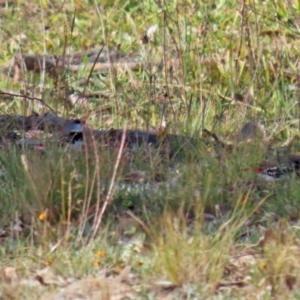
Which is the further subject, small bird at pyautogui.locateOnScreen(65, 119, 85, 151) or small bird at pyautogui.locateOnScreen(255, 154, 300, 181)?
small bird at pyautogui.locateOnScreen(65, 119, 85, 151)

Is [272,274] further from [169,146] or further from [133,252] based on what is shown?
[169,146]

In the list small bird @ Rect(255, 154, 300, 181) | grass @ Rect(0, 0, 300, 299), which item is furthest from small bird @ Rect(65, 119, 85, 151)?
small bird @ Rect(255, 154, 300, 181)

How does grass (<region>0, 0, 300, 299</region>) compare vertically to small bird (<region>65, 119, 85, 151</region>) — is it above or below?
above

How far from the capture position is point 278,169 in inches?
176

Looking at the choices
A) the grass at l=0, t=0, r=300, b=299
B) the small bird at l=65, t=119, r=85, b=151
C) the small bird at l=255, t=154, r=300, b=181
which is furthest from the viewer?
the small bird at l=65, t=119, r=85, b=151

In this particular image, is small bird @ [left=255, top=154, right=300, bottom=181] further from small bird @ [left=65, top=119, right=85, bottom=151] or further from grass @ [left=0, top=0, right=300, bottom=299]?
→ small bird @ [left=65, top=119, right=85, bottom=151]

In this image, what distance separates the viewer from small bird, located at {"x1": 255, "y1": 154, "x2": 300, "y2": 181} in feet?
14.3

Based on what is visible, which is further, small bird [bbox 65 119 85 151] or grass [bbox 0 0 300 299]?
small bird [bbox 65 119 85 151]

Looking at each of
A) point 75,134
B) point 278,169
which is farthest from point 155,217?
point 75,134

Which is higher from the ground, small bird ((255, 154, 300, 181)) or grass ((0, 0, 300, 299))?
grass ((0, 0, 300, 299))

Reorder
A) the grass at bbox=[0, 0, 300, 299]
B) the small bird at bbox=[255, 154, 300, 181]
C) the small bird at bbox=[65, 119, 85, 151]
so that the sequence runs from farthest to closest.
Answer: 1. the small bird at bbox=[65, 119, 85, 151]
2. the small bird at bbox=[255, 154, 300, 181]
3. the grass at bbox=[0, 0, 300, 299]

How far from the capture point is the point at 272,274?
321 centimetres

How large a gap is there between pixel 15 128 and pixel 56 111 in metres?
0.30

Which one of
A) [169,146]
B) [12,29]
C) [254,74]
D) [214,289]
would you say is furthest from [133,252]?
[12,29]
